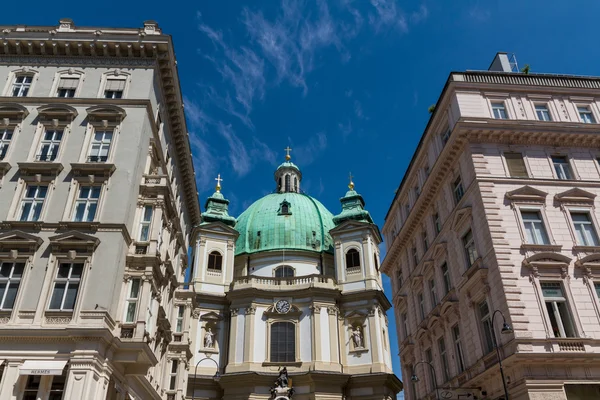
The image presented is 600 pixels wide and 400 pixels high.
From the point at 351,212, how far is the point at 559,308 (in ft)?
135

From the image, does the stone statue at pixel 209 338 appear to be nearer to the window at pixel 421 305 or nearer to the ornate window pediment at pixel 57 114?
the window at pixel 421 305

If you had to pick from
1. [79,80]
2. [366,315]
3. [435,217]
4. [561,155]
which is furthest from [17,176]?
[366,315]

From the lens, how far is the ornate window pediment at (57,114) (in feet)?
89.9

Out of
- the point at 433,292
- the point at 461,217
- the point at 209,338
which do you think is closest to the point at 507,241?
the point at 461,217

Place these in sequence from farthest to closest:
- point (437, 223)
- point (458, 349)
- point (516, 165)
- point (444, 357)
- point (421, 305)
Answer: point (421, 305) < point (437, 223) < point (444, 357) < point (516, 165) < point (458, 349)

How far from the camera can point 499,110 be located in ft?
97.5

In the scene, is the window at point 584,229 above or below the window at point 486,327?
above

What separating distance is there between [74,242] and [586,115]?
29.2 meters

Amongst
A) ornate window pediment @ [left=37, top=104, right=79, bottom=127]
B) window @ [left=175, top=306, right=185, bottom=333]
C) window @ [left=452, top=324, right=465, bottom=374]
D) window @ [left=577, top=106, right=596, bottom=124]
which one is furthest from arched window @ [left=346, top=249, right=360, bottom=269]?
ornate window pediment @ [left=37, top=104, right=79, bottom=127]

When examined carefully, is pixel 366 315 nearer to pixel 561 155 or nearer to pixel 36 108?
pixel 561 155

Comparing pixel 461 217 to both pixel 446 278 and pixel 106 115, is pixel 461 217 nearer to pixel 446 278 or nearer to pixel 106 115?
pixel 446 278

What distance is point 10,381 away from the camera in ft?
65.9

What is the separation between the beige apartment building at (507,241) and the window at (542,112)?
0.22 ft

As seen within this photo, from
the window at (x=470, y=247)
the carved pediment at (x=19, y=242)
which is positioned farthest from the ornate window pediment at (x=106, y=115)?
the window at (x=470, y=247)
